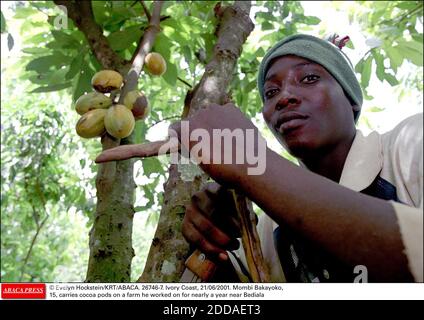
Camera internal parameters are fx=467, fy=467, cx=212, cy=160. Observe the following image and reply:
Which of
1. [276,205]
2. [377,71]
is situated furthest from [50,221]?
[276,205]

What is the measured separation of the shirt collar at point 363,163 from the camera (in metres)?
0.86

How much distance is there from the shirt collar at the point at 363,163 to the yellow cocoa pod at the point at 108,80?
727 millimetres

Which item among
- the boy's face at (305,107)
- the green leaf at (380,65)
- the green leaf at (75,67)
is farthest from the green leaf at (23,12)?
the green leaf at (380,65)

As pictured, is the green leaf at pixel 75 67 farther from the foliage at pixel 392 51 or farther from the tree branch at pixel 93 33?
the foliage at pixel 392 51

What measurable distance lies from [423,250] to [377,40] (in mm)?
1441

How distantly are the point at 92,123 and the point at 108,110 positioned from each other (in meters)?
0.06

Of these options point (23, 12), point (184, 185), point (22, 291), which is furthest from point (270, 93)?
point (23, 12)

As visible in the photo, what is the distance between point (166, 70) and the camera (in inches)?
70.7

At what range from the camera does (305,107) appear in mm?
990

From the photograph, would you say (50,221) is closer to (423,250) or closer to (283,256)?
(283,256)

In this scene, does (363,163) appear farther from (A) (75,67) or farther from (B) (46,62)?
(B) (46,62)

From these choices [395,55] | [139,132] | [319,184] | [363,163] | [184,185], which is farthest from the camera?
[395,55]

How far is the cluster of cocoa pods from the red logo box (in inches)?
19.2
